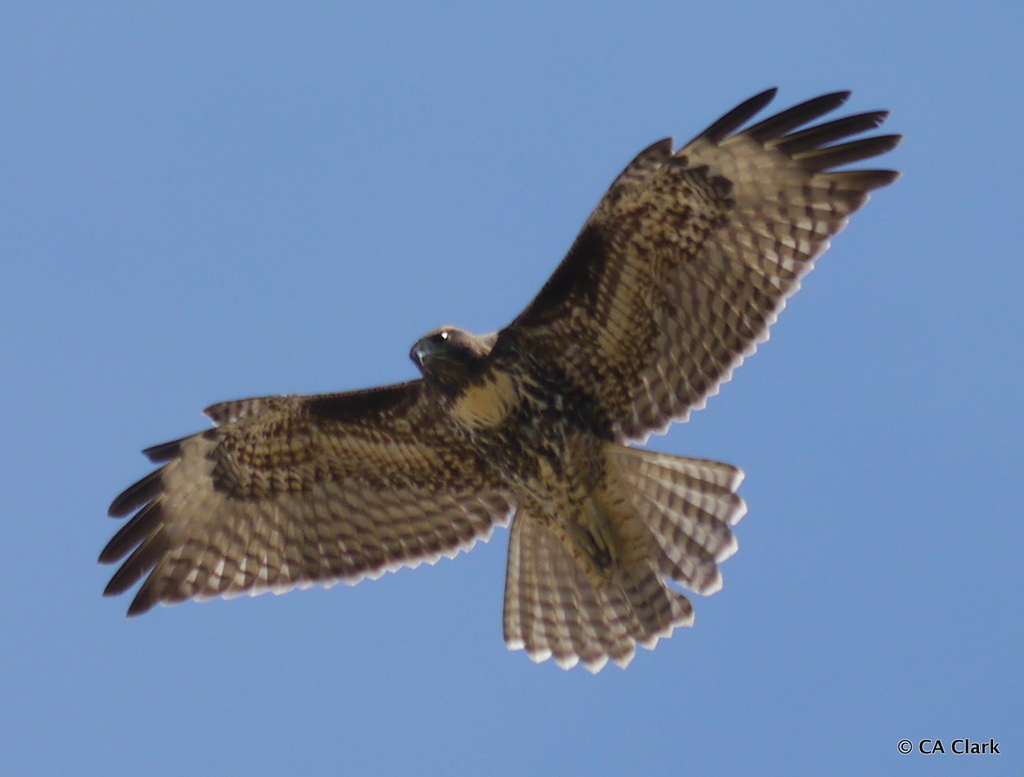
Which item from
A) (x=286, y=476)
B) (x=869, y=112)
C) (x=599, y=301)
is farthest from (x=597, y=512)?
(x=869, y=112)

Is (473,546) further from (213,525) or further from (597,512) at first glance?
(213,525)

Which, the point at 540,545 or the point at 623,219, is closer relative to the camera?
the point at 623,219

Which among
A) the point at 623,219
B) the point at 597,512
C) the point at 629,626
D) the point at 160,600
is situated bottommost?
the point at 629,626

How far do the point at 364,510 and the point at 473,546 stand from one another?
2.41ft

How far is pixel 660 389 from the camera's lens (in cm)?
870

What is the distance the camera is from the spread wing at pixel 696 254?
822 cm

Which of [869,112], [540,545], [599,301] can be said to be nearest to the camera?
[869,112]

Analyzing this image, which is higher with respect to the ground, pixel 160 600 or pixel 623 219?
pixel 623 219

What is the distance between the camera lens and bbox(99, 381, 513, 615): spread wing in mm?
9414

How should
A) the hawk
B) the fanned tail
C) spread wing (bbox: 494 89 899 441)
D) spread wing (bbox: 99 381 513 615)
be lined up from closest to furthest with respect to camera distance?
spread wing (bbox: 494 89 899 441)
the hawk
the fanned tail
spread wing (bbox: 99 381 513 615)

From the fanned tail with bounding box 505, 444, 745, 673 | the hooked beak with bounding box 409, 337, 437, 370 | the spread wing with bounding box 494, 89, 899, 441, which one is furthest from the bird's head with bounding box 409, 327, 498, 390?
the fanned tail with bounding box 505, 444, 745, 673

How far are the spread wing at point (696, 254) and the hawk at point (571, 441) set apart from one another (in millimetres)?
11

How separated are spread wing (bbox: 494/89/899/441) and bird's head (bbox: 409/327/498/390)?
143mm

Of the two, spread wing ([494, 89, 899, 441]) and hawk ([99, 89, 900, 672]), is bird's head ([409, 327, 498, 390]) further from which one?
spread wing ([494, 89, 899, 441])
